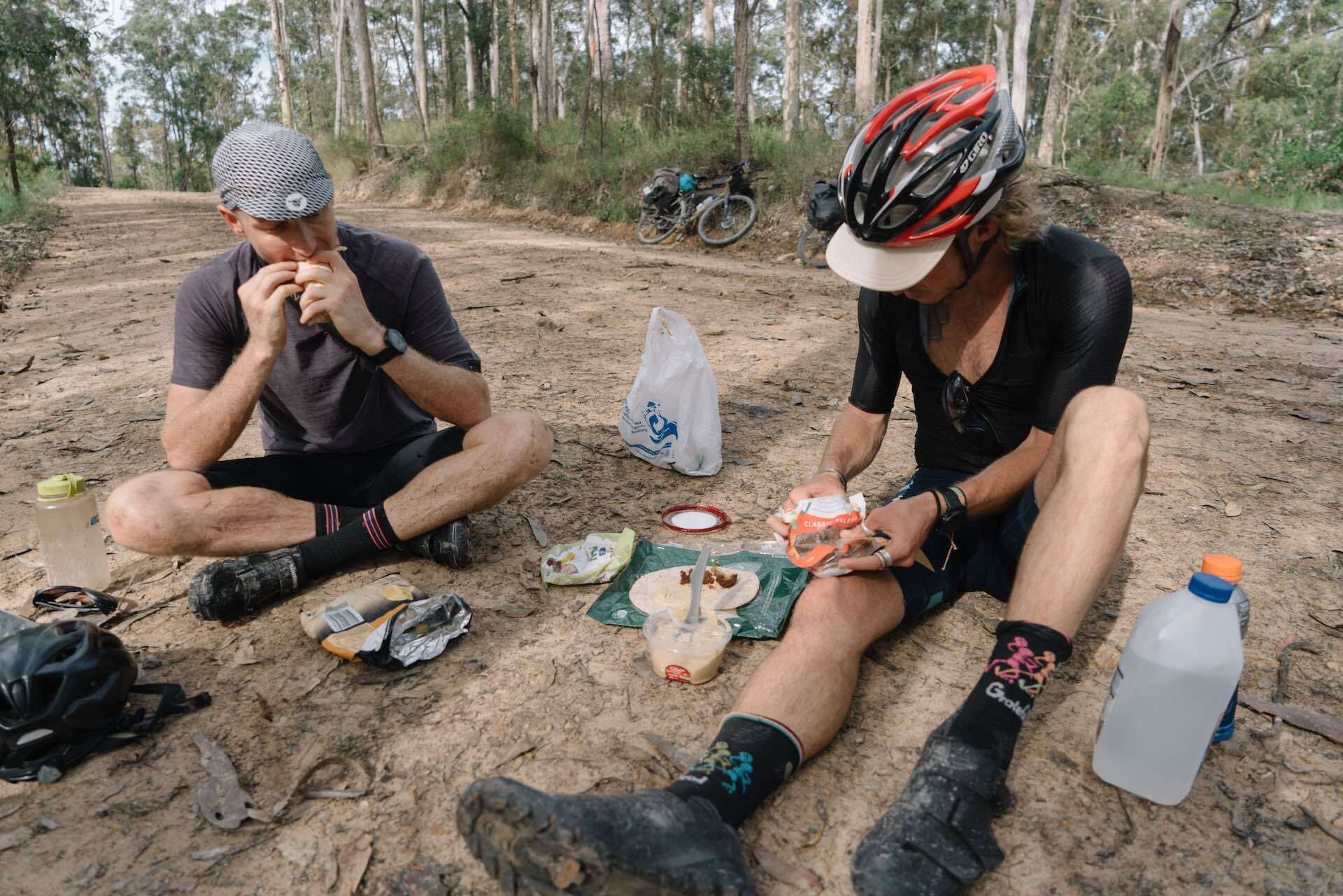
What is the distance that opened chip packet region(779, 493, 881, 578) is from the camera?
196cm

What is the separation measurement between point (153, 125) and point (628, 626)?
63.7 meters

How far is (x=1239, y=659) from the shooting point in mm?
1592

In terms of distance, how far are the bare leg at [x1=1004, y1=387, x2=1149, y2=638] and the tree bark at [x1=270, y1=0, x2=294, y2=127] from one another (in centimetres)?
2937

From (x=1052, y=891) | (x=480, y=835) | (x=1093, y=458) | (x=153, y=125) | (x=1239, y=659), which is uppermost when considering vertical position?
(x=153, y=125)

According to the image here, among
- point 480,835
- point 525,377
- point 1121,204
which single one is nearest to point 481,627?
point 480,835

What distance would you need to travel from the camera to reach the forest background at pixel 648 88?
1414 cm

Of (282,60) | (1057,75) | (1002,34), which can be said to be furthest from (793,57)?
(282,60)

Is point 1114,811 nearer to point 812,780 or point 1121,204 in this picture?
point 812,780

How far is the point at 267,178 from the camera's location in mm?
2301

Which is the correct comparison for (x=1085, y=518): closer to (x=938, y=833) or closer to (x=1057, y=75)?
(x=938, y=833)

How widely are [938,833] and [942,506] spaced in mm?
890

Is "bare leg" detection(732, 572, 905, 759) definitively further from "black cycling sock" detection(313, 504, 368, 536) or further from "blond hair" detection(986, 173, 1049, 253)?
"black cycling sock" detection(313, 504, 368, 536)

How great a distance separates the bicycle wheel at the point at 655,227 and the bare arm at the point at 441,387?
383 inches

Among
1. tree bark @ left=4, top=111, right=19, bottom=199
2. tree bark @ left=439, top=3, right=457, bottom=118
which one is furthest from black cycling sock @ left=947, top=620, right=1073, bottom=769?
tree bark @ left=439, top=3, right=457, bottom=118
